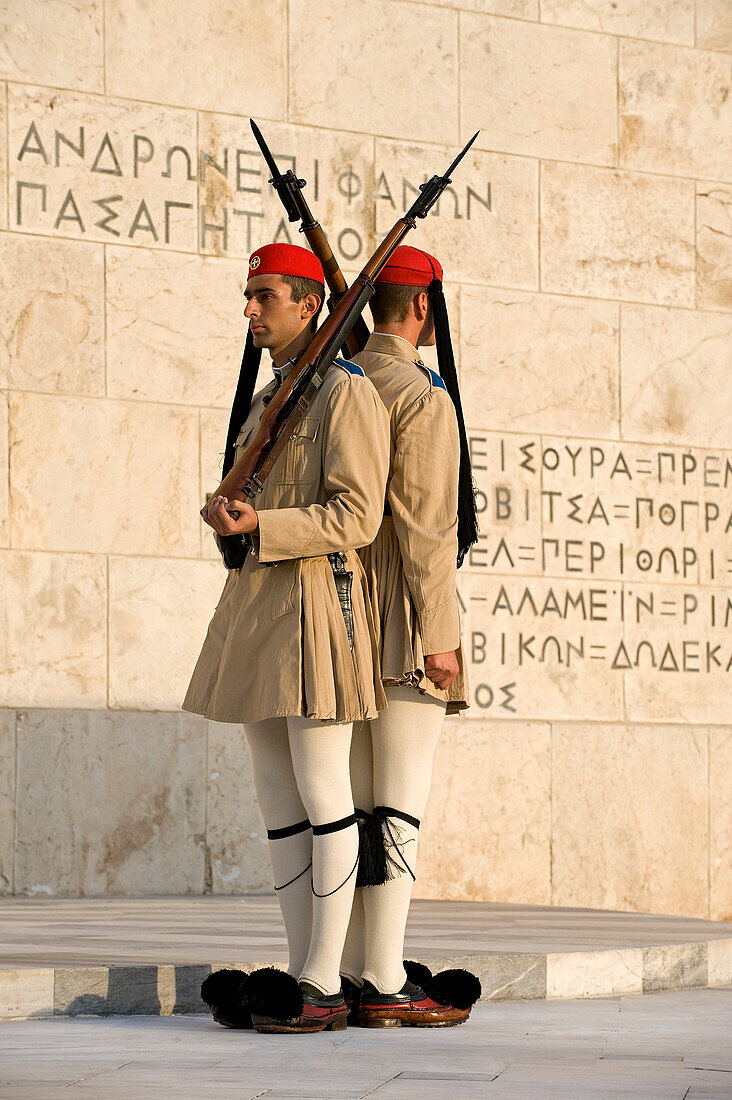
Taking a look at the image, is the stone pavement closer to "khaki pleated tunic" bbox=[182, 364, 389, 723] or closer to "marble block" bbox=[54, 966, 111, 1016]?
"marble block" bbox=[54, 966, 111, 1016]

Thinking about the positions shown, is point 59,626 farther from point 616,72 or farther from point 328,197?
point 616,72

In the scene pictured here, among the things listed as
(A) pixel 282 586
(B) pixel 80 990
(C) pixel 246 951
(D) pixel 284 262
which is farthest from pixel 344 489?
(C) pixel 246 951

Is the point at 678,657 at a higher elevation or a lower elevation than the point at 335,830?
higher

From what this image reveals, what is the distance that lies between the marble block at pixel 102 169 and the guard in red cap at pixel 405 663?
3.90 m

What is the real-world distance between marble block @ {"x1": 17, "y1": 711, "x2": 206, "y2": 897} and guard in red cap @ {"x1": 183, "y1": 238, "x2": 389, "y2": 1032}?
3.68 metres

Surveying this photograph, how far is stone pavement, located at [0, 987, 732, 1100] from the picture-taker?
3.14m

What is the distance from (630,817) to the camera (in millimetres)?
8703

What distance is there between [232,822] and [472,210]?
3.30 metres

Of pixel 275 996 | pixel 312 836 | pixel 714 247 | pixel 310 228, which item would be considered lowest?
pixel 275 996

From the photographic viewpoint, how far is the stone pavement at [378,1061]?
3.14 metres

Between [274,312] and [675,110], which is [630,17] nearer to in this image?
[675,110]

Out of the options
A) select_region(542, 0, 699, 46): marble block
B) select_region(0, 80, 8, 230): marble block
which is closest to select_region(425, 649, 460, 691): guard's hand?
select_region(0, 80, 8, 230): marble block

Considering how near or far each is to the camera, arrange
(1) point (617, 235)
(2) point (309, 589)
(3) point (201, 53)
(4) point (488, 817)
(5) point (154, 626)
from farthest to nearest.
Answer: (1) point (617, 235)
(4) point (488, 817)
(3) point (201, 53)
(5) point (154, 626)
(2) point (309, 589)

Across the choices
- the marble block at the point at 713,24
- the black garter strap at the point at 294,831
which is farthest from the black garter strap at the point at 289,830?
the marble block at the point at 713,24
